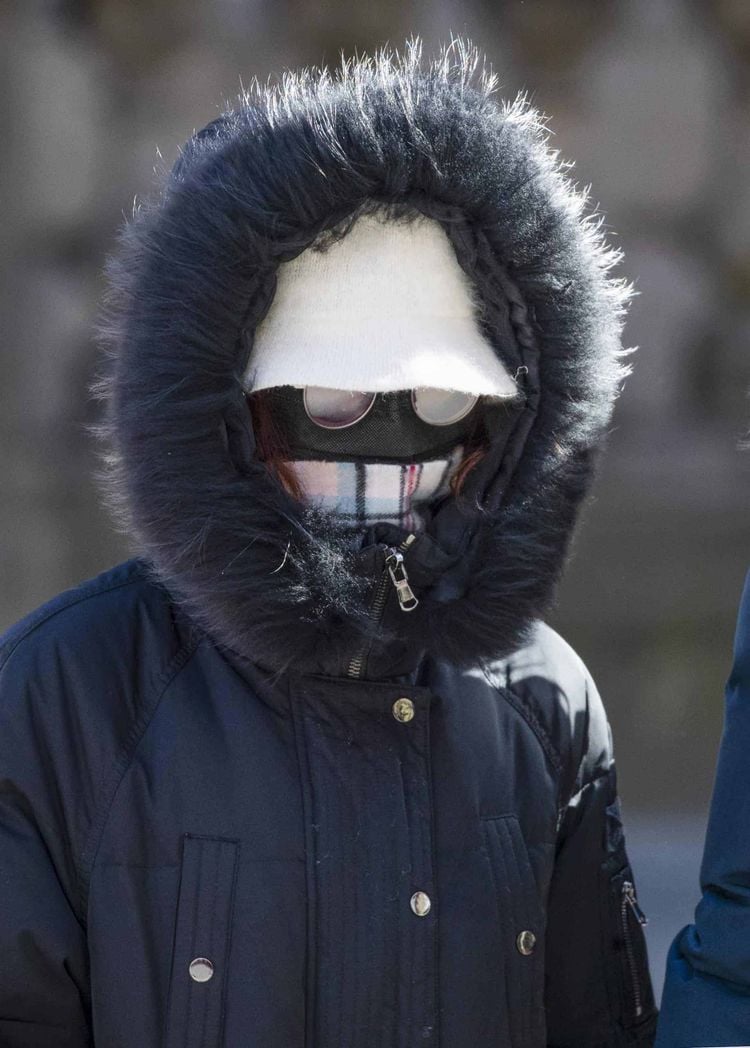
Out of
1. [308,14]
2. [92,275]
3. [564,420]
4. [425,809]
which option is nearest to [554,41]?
[308,14]

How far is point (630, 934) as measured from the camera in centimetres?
175

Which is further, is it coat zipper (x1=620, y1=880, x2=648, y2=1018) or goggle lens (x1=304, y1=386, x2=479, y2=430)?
coat zipper (x1=620, y1=880, x2=648, y2=1018)

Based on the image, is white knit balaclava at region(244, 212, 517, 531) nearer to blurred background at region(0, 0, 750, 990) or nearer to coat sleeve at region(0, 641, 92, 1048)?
coat sleeve at region(0, 641, 92, 1048)

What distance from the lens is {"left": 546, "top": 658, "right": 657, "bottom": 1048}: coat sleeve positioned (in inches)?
67.8

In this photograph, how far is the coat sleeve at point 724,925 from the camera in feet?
4.74

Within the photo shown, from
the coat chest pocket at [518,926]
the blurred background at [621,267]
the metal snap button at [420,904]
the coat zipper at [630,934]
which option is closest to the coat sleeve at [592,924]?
the coat zipper at [630,934]

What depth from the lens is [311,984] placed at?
4.88 ft

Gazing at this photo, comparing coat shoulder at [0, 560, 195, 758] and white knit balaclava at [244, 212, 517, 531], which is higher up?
white knit balaclava at [244, 212, 517, 531]

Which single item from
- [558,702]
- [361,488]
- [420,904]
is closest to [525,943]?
[420,904]

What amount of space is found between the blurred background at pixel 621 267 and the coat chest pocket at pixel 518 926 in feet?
6.90

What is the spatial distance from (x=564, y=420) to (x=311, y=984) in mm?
663

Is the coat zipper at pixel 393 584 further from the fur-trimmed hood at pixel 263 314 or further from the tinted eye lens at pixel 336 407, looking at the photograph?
the tinted eye lens at pixel 336 407

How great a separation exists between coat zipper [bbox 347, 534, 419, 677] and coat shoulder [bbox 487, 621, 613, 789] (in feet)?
0.55

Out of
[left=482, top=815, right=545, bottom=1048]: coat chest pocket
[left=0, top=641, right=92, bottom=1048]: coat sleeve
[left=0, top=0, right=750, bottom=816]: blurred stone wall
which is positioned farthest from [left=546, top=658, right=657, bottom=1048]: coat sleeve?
[left=0, top=0, right=750, bottom=816]: blurred stone wall
